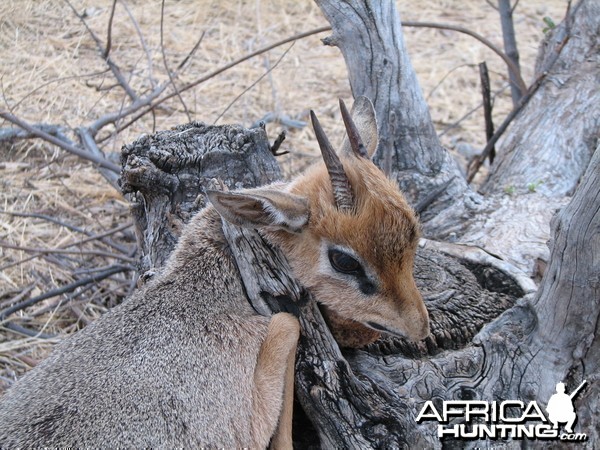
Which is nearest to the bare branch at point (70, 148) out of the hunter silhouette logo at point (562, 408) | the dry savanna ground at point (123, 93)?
the dry savanna ground at point (123, 93)

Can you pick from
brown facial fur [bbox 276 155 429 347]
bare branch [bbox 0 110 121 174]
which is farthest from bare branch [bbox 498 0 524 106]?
brown facial fur [bbox 276 155 429 347]

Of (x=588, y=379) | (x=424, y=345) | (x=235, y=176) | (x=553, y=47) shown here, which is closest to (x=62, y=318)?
(x=235, y=176)

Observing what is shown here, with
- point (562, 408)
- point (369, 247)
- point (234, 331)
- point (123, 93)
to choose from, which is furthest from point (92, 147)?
point (562, 408)

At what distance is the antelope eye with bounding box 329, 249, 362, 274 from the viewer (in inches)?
125

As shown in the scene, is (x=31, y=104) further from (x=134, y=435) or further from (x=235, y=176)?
(x=134, y=435)

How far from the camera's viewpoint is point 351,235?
3.12 metres

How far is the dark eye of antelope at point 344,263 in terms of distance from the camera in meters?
3.17

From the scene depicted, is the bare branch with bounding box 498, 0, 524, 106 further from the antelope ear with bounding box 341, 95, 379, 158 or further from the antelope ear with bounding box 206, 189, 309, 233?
the antelope ear with bounding box 206, 189, 309, 233

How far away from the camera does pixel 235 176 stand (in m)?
3.98

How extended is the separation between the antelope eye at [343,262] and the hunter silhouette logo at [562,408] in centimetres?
99

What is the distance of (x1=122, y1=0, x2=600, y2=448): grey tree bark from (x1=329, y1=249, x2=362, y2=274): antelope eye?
→ 9.3 inches

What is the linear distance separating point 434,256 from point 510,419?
119cm

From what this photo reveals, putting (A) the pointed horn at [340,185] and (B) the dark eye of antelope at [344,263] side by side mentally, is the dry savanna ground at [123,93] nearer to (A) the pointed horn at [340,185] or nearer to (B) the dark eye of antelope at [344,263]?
(B) the dark eye of antelope at [344,263]

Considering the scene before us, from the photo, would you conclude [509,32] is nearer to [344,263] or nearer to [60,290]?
[344,263]
